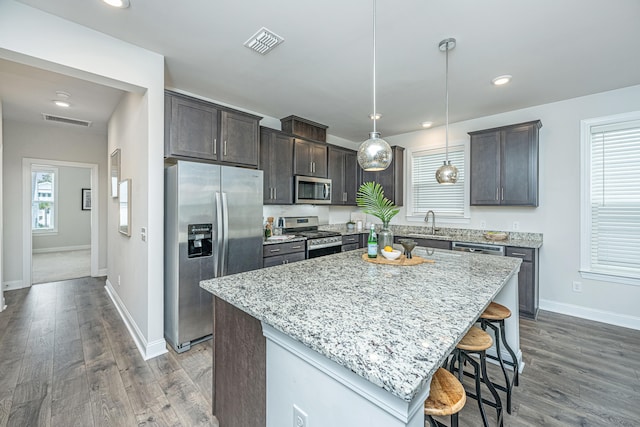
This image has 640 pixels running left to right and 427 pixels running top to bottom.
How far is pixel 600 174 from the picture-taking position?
10.9ft

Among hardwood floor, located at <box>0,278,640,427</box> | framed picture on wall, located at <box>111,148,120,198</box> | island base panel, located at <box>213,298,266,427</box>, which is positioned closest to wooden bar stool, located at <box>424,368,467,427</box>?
island base panel, located at <box>213,298,266,427</box>

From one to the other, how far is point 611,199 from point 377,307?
3.88 metres

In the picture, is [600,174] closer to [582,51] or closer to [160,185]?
[582,51]

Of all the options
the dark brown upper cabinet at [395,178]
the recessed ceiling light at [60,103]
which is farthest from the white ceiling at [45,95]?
the dark brown upper cabinet at [395,178]

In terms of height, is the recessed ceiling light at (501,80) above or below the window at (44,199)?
above

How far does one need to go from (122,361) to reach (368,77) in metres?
3.56

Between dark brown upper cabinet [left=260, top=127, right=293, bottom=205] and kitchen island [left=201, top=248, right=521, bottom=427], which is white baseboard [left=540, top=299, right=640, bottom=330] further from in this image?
dark brown upper cabinet [left=260, top=127, right=293, bottom=205]

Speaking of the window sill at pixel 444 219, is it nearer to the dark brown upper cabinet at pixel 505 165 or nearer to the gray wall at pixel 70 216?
the dark brown upper cabinet at pixel 505 165

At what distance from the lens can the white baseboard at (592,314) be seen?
3100 mm

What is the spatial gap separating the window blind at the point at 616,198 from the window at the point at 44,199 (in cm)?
1149

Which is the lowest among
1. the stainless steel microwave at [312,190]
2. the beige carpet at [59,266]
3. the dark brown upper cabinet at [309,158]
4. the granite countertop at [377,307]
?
the beige carpet at [59,266]

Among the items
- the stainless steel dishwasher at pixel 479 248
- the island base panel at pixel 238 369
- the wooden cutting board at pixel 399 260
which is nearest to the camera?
the island base panel at pixel 238 369

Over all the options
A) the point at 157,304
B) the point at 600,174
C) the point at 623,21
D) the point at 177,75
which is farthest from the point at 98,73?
the point at 600,174

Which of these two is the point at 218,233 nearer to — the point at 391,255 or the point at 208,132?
the point at 208,132
